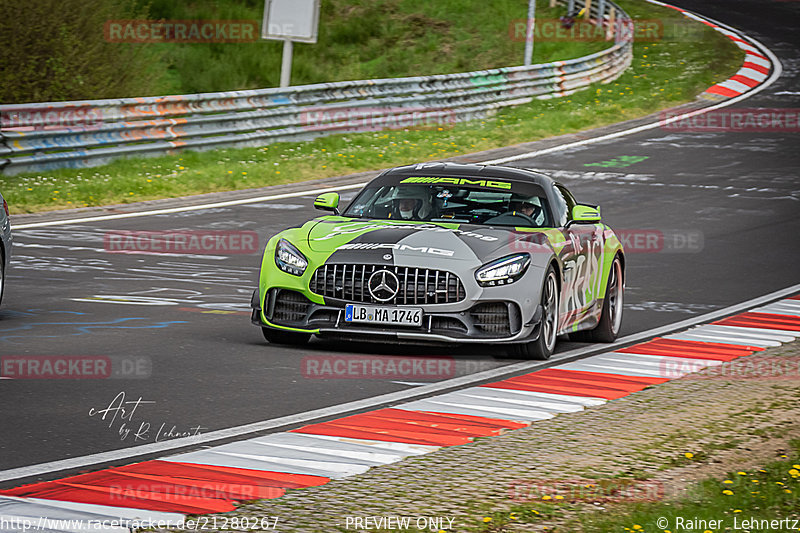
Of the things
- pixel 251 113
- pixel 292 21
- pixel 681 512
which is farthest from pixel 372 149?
pixel 681 512

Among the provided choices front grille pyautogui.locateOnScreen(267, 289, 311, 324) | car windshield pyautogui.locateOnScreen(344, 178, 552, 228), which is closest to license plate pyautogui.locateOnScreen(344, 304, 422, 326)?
front grille pyautogui.locateOnScreen(267, 289, 311, 324)

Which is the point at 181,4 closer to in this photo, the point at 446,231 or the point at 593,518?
the point at 446,231

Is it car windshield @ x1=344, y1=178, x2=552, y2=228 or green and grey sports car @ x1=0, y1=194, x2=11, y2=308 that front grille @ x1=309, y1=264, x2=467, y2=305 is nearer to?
car windshield @ x1=344, y1=178, x2=552, y2=228

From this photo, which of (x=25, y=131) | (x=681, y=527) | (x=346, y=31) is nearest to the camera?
(x=681, y=527)

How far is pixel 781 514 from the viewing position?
570 centimetres

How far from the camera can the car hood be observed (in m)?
9.75

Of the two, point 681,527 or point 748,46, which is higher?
point 748,46

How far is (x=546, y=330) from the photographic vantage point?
33.1ft

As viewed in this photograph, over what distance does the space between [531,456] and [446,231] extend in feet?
11.8

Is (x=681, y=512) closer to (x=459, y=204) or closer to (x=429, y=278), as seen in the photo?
(x=429, y=278)

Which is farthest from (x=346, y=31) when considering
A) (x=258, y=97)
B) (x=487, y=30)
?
(x=258, y=97)

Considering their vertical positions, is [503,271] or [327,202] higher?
[327,202]

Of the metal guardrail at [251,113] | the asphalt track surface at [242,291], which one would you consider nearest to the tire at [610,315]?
the asphalt track surface at [242,291]

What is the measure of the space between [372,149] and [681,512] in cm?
2064
